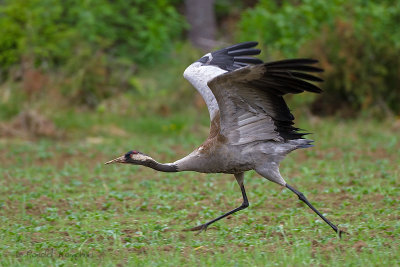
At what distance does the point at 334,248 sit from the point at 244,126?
1.59m

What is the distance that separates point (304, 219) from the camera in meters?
6.80

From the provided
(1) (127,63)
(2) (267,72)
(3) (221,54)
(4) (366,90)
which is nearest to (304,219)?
(2) (267,72)

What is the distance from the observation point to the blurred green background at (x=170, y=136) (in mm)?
5918

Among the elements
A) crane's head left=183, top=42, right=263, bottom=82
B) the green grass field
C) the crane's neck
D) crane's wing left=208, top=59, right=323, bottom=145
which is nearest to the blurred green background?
the green grass field

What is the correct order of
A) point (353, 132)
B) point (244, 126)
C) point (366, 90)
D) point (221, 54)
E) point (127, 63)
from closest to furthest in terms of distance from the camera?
point (244, 126)
point (221, 54)
point (353, 132)
point (366, 90)
point (127, 63)

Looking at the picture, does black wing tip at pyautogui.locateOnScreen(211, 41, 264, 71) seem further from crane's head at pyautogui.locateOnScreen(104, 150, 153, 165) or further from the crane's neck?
crane's head at pyautogui.locateOnScreen(104, 150, 153, 165)

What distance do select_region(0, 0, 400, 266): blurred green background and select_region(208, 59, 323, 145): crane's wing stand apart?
0.98 m

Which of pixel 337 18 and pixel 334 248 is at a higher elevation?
pixel 337 18

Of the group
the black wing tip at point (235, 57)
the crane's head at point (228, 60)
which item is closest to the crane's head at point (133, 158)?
the crane's head at point (228, 60)

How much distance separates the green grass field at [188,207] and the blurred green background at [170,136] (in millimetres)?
27

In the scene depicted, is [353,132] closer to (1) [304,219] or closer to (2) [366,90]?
(2) [366,90]

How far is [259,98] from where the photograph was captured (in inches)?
245

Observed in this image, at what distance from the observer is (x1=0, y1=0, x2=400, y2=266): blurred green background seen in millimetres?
5918

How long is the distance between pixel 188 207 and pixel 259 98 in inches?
75.5
